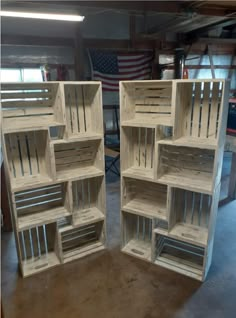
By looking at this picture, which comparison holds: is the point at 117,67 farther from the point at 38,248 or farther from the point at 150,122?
the point at 38,248

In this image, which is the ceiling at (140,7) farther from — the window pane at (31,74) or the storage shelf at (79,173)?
the window pane at (31,74)

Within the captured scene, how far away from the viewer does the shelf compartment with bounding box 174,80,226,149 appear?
190 centimetres

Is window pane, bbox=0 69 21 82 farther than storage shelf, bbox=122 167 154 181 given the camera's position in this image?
Yes

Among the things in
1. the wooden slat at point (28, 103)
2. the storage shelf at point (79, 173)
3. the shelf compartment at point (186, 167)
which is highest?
the wooden slat at point (28, 103)

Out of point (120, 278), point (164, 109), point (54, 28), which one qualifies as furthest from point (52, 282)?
point (54, 28)

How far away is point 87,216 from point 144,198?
1.98 ft

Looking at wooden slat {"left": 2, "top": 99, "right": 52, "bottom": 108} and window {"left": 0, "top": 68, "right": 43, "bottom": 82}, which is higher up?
window {"left": 0, "top": 68, "right": 43, "bottom": 82}

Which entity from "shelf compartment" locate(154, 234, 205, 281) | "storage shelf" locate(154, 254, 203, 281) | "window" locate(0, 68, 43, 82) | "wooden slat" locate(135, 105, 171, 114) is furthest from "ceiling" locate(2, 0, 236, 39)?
"storage shelf" locate(154, 254, 203, 281)

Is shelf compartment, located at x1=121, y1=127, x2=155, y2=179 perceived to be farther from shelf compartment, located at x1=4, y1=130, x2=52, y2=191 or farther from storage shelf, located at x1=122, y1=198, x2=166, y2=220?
shelf compartment, located at x1=4, y1=130, x2=52, y2=191

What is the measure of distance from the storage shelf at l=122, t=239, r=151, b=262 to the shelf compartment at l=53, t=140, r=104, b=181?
85cm

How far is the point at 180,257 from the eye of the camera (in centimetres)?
247

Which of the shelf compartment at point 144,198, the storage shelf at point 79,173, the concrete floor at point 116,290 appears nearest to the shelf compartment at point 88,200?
the storage shelf at point 79,173

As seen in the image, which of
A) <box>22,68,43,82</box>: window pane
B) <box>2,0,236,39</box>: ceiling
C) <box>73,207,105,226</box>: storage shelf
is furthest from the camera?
<box>22,68,43,82</box>: window pane

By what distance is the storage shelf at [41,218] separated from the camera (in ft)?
7.17
